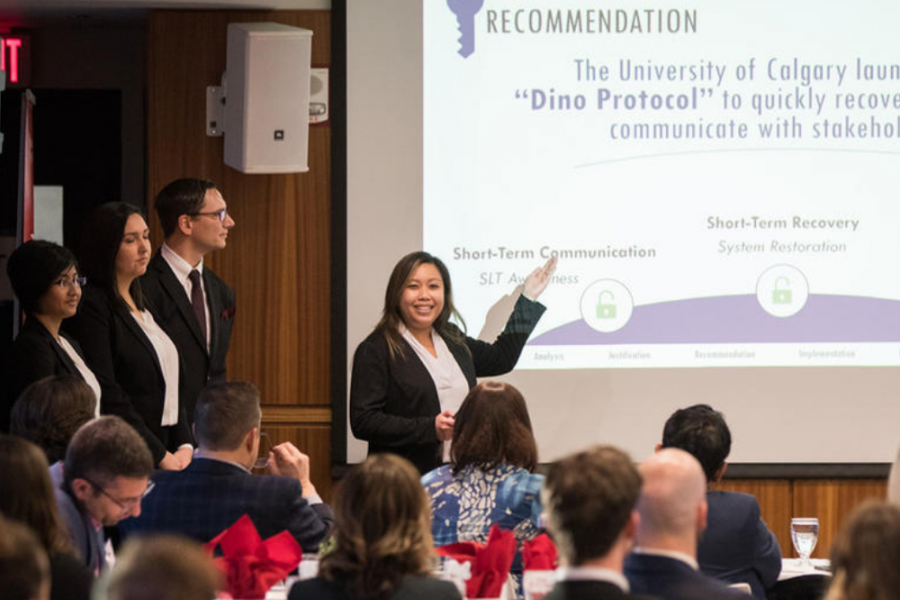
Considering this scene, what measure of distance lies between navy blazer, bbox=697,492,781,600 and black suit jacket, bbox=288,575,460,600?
108cm

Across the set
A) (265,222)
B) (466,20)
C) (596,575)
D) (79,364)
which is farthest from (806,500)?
(596,575)

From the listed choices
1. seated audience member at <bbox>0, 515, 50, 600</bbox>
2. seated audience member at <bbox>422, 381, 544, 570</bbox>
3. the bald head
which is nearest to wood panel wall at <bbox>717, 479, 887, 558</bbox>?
seated audience member at <bbox>422, 381, 544, 570</bbox>

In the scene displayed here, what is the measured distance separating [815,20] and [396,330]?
7.81 ft

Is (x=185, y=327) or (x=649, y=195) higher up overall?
(x=649, y=195)

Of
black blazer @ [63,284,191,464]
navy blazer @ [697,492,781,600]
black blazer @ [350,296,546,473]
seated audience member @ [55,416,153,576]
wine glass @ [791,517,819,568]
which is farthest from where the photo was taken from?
black blazer @ [350,296,546,473]

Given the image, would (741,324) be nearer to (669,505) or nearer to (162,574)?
(669,505)

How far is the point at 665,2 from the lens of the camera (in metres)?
5.46

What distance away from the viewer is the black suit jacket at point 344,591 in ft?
8.00

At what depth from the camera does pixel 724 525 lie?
331 cm

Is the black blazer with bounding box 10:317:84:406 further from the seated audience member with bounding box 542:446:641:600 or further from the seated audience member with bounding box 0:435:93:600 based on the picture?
the seated audience member with bounding box 542:446:641:600

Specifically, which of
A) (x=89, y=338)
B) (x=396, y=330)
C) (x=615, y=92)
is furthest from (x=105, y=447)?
(x=615, y=92)

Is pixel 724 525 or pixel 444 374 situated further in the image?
pixel 444 374

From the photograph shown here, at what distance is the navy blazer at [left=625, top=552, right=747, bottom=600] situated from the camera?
2.40 m

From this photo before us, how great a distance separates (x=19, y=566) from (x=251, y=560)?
112 centimetres
